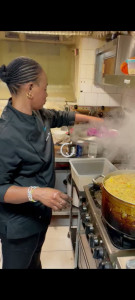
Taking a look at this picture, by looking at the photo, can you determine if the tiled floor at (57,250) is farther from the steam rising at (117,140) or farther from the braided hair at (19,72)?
the braided hair at (19,72)

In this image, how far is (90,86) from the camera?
127 inches

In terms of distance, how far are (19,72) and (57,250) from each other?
1.74 meters

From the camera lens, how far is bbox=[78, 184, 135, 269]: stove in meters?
1.00

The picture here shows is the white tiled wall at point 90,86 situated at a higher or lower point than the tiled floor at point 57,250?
higher

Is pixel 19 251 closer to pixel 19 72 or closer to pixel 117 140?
pixel 19 72

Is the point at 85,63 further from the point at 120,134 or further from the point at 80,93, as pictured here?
the point at 120,134

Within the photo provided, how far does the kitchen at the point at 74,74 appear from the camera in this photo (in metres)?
3.06

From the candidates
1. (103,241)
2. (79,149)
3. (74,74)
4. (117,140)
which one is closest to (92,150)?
(79,149)

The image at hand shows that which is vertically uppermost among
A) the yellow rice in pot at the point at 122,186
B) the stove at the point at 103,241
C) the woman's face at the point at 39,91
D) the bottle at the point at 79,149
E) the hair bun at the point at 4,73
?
the hair bun at the point at 4,73

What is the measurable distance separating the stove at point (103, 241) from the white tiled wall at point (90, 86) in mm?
2003

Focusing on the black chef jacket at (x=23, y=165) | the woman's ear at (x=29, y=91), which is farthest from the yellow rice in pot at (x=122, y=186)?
the woman's ear at (x=29, y=91)

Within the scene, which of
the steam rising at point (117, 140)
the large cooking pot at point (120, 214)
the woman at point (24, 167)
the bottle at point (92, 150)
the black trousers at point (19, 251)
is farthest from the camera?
the bottle at point (92, 150)

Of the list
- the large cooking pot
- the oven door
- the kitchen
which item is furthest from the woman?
the kitchen

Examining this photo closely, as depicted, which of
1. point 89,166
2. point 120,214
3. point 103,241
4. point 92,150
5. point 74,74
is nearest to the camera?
point 120,214
